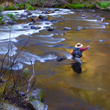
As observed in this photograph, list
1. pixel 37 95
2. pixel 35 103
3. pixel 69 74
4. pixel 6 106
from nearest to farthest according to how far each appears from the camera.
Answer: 1. pixel 6 106
2. pixel 35 103
3. pixel 37 95
4. pixel 69 74

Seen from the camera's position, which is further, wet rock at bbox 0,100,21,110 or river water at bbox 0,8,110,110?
river water at bbox 0,8,110,110

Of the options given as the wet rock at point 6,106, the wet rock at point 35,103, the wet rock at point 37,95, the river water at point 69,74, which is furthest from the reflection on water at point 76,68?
the wet rock at point 6,106

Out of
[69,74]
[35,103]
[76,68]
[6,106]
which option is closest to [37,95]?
[35,103]

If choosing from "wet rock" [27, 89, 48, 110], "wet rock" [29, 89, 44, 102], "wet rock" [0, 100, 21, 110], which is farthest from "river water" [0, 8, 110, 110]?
"wet rock" [0, 100, 21, 110]

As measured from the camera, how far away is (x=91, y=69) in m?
5.00

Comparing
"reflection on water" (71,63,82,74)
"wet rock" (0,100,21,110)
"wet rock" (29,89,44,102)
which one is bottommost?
"reflection on water" (71,63,82,74)

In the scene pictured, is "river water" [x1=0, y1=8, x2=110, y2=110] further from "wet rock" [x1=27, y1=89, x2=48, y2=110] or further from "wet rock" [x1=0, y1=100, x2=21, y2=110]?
"wet rock" [x1=0, y1=100, x2=21, y2=110]

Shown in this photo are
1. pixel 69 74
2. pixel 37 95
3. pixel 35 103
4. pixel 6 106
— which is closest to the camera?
pixel 6 106

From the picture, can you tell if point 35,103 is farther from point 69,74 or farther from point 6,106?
point 69,74

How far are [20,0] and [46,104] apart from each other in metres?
29.8

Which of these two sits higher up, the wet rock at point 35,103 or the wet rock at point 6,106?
the wet rock at point 6,106

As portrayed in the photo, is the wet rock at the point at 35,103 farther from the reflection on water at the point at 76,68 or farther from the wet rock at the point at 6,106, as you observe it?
the reflection on water at the point at 76,68

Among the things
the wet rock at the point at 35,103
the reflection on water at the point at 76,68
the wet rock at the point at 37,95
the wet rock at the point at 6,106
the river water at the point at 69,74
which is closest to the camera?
the wet rock at the point at 6,106

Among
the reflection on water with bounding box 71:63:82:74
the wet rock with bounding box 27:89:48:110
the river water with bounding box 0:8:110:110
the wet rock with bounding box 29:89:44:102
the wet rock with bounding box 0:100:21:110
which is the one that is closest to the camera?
the wet rock with bounding box 0:100:21:110
